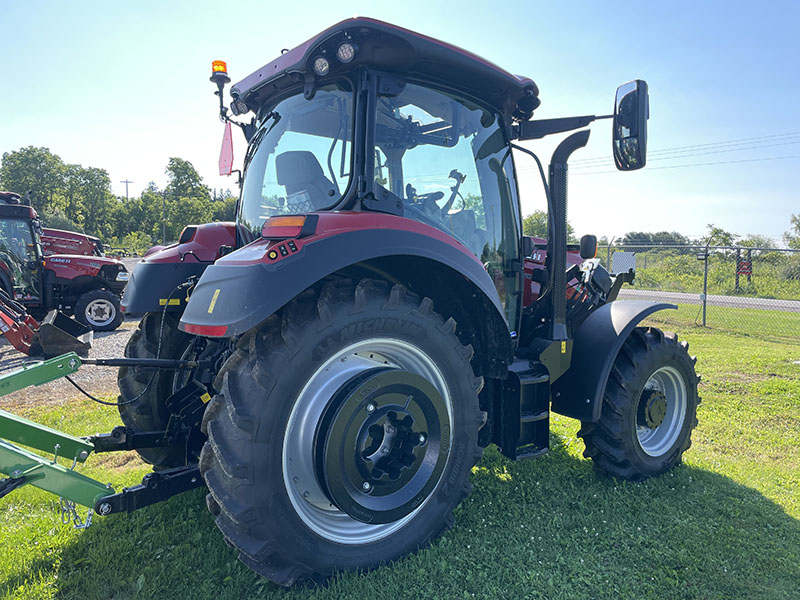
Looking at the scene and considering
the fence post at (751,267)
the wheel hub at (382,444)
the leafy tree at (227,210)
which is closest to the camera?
the wheel hub at (382,444)

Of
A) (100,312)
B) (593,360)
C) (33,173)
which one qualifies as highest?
(33,173)

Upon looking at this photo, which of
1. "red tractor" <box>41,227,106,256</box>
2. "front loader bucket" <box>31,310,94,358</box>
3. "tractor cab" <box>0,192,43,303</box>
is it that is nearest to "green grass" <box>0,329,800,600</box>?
"front loader bucket" <box>31,310,94,358</box>

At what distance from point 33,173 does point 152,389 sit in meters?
74.8

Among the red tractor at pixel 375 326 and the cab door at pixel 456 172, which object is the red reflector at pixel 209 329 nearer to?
the red tractor at pixel 375 326

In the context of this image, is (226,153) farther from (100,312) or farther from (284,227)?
(100,312)

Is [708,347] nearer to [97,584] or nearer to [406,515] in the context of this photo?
[406,515]

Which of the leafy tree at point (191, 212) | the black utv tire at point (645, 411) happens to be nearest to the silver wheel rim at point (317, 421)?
the black utv tire at point (645, 411)

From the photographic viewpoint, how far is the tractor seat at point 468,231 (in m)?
2.95

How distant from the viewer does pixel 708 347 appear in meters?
8.87

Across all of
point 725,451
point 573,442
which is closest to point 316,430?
point 573,442

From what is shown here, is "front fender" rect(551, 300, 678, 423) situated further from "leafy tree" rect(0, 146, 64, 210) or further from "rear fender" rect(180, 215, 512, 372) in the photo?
"leafy tree" rect(0, 146, 64, 210)

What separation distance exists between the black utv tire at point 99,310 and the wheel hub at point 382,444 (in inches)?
389

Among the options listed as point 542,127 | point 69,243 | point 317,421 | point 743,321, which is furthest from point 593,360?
point 69,243

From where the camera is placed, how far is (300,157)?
9.14ft
